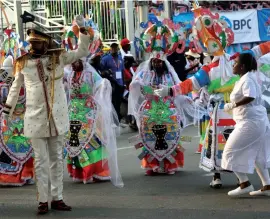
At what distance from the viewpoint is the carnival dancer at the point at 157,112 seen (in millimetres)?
9680

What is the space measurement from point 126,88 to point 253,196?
8.32m

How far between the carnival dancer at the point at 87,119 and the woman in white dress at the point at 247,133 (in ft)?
6.23

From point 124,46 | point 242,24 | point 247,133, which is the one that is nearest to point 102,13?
point 242,24

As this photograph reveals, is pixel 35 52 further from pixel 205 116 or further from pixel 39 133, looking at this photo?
pixel 205 116

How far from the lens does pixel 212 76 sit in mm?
8383

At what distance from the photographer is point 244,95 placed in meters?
7.52

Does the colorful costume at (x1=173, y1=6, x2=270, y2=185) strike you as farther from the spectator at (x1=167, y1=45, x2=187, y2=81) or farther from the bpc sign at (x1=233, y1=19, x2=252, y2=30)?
the bpc sign at (x1=233, y1=19, x2=252, y2=30)

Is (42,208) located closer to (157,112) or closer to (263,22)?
(157,112)

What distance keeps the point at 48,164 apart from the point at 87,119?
1.88m

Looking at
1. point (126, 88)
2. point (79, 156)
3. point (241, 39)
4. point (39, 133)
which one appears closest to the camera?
point (39, 133)

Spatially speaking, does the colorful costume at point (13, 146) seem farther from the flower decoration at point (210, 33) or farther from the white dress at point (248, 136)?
the white dress at point (248, 136)

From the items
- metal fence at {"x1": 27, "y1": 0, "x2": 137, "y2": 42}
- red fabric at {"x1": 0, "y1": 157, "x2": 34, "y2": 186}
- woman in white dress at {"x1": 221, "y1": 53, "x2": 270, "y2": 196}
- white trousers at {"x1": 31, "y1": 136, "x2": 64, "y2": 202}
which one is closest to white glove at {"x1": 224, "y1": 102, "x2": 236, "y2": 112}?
woman in white dress at {"x1": 221, "y1": 53, "x2": 270, "y2": 196}

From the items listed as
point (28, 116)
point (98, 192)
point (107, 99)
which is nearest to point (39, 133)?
point (28, 116)

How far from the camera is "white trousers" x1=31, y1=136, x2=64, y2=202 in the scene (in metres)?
7.26
